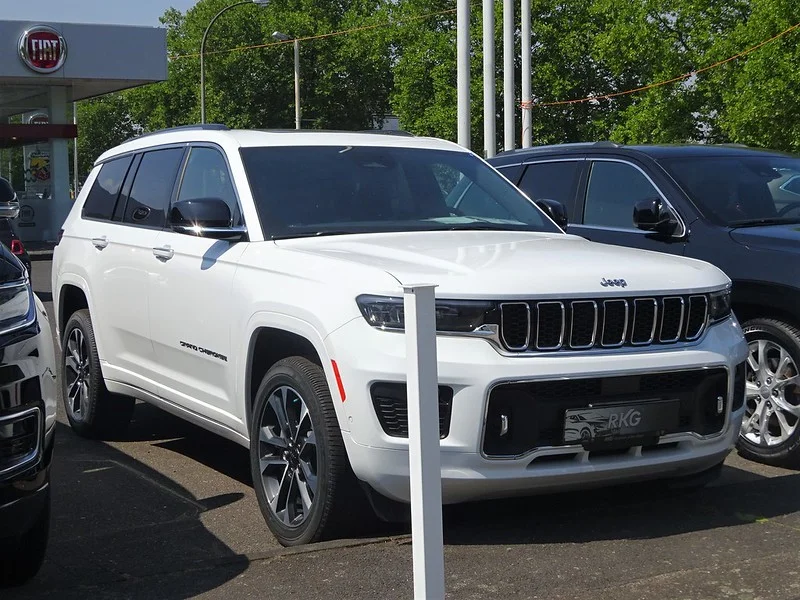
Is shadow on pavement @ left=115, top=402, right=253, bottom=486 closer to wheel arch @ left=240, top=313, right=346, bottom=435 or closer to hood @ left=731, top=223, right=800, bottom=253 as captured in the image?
wheel arch @ left=240, top=313, right=346, bottom=435

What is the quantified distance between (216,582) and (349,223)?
1956 millimetres

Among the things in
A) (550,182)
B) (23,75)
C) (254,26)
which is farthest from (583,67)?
(550,182)

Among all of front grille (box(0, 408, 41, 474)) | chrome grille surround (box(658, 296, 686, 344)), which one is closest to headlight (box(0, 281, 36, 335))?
front grille (box(0, 408, 41, 474))

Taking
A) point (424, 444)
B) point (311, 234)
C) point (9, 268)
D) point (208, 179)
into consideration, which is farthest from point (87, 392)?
point (424, 444)

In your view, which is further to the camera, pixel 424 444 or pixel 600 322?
pixel 600 322

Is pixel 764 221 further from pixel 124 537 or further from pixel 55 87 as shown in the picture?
pixel 55 87

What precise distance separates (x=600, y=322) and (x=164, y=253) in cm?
246

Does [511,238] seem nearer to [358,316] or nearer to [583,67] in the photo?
[358,316]

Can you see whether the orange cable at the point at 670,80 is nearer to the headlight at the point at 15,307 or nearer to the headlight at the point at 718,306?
the headlight at the point at 718,306

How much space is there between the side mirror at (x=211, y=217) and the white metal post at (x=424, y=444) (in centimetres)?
259

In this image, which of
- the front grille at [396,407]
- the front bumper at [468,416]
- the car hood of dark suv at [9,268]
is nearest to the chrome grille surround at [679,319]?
the front bumper at [468,416]

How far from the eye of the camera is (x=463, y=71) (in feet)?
73.4

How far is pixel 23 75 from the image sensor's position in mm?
33000

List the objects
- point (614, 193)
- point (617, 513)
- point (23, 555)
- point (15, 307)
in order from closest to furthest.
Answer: point (15, 307) < point (23, 555) < point (617, 513) < point (614, 193)
